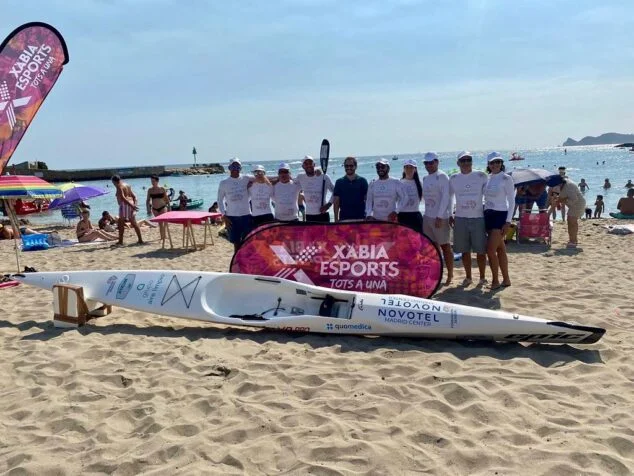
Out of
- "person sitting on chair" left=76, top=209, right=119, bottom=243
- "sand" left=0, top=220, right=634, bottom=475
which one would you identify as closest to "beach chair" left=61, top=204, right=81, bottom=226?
"person sitting on chair" left=76, top=209, right=119, bottom=243

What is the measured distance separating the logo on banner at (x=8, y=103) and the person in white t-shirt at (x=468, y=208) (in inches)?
225

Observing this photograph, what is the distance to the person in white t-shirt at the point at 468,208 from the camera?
6082 millimetres

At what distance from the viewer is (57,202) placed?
16.7 meters

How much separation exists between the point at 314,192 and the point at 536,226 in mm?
5716

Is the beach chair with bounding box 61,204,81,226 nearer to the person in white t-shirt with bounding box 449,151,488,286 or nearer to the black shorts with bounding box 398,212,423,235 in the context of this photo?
the black shorts with bounding box 398,212,423,235

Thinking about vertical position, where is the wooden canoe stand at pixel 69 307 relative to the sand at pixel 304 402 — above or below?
above

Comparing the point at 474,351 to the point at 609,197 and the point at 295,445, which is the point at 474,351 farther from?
the point at 609,197

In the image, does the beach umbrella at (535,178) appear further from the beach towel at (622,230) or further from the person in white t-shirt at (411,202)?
the person in white t-shirt at (411,202)

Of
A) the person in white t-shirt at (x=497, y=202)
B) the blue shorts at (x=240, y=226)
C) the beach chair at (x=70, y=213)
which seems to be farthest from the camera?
→ the beach chair at (x=70, y=213)

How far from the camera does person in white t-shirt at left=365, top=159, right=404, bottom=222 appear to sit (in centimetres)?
635

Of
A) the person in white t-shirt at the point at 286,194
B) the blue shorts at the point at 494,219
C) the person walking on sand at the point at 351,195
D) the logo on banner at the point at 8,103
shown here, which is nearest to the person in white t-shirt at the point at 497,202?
the blue shorts at the point at 494,219

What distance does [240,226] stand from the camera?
23.4 feet

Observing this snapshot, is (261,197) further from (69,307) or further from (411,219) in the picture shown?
(69,307)

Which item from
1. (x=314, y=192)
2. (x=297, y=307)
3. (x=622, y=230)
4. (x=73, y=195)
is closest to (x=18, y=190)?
(x=314, y=192)
